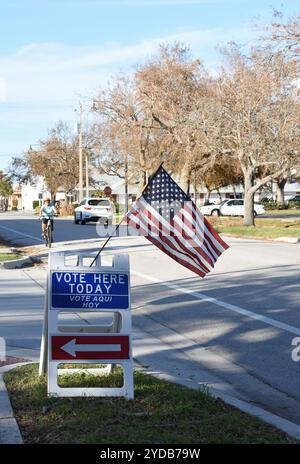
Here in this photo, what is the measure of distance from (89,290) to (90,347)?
0.52 m

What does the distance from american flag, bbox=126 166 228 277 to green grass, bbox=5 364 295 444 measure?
1517mm

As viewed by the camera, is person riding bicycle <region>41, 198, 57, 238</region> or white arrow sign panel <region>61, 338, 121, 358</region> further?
person riding bicycle <region>41, 198, 57, 238</region>

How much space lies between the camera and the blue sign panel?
6562 millimetres

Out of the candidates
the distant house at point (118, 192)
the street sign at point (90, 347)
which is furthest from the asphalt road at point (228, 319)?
the distant house at point (118, 192)

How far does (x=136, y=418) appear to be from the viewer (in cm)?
577

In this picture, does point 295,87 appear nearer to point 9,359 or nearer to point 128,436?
point 9,359

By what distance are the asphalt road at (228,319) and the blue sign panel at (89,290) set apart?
164 cm

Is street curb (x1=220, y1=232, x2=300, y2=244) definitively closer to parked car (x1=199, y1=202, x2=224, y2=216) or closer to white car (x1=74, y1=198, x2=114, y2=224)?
white car (x1=74, y1=198, x2=114, y2=224)

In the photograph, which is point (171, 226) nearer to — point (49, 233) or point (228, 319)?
point (228, 319)

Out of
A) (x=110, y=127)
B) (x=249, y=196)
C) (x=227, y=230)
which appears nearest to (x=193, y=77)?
(x=110, y=127)

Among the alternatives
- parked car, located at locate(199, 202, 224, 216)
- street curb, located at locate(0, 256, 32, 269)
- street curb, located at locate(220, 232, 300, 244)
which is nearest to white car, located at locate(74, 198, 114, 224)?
street curb, located at locate(220, 232, 300, 244)

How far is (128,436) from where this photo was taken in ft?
17.3

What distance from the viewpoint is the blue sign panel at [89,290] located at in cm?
656
